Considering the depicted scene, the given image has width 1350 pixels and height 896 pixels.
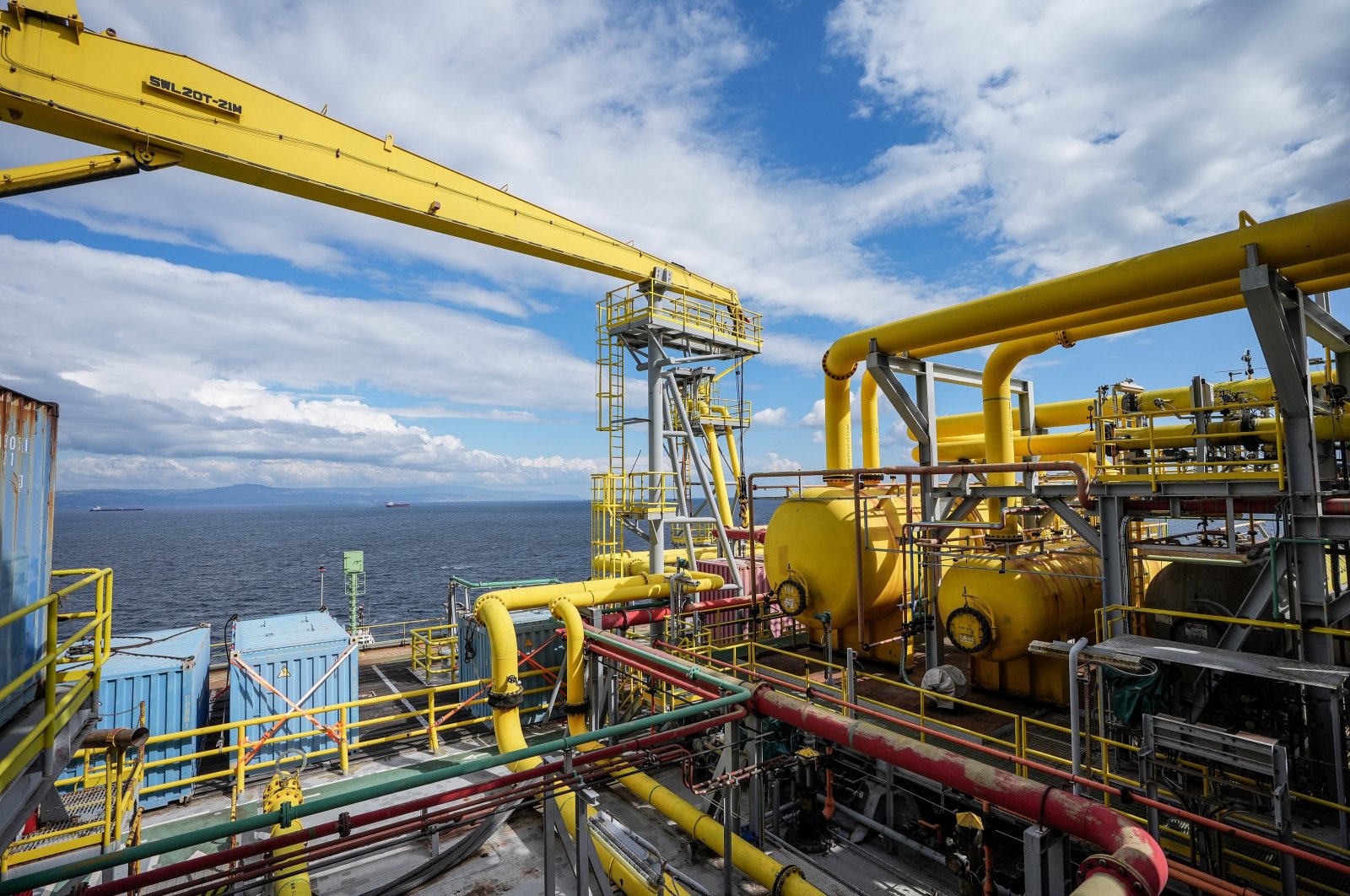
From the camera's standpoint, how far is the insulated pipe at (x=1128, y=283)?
7.64 metres

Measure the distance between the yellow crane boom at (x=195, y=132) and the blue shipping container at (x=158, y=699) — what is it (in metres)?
8.66

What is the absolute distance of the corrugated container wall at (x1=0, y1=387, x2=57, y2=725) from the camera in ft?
16.3

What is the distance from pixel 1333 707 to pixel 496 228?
15.5m

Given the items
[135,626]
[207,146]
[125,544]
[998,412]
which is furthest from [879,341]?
[125,544]

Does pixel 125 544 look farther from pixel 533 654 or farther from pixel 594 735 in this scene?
pixel 594 735

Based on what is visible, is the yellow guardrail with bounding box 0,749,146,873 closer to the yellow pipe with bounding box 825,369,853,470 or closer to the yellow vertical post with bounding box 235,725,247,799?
the yellow vertical post with bounding box 235,725,247,799

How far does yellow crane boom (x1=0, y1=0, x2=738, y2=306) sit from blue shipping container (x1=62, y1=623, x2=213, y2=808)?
28.4 ft

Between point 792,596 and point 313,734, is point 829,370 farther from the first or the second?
point 313,734

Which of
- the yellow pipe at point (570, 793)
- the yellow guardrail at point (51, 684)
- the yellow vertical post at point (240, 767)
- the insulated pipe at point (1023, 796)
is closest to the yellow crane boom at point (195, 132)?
the yellow guardrail at point (51, 684)

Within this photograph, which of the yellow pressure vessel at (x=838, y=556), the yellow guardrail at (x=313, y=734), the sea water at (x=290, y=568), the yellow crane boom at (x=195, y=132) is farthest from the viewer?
the sea water at (x=290, y=568)

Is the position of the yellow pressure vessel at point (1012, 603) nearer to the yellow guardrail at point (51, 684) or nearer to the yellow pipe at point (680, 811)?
the yellow pipe at point (680, 811)

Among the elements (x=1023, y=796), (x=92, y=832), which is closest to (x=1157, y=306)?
(x=1023, y=796)

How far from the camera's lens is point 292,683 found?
1377 centimetres

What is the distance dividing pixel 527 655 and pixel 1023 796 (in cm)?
1147
